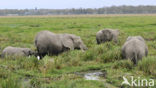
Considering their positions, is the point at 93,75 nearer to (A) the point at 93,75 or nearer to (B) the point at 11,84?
(A) the point at 93,75

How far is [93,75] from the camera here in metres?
10.5

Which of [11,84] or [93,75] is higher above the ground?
[11,84]

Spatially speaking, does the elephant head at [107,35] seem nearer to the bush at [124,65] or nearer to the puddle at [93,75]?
the bush at [124,65]

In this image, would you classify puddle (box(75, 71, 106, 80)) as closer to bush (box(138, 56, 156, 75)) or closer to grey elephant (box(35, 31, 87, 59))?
bush (box(138, 56, 156, 75))

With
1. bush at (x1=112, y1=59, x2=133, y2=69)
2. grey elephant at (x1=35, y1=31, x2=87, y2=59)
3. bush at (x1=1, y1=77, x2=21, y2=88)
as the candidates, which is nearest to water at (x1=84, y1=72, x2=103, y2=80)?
bush at (x1=112, y1=59, x2=133, y2=69)

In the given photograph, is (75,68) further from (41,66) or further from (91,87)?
(91,87)

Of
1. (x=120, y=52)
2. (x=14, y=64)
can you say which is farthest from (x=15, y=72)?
(x=120, y=52)

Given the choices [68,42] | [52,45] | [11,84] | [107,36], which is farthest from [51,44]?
[11,84]

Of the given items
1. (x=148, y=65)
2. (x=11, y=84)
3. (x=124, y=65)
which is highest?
(x=11, y=84)

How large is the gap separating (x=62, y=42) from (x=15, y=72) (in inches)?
170

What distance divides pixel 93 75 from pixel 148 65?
209 centimetres

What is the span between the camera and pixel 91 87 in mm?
8617

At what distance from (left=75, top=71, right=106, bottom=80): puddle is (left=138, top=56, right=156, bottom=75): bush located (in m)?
1.45

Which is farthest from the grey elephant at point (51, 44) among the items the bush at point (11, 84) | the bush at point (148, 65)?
the bush at point (11, 84)
